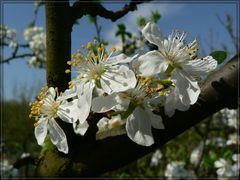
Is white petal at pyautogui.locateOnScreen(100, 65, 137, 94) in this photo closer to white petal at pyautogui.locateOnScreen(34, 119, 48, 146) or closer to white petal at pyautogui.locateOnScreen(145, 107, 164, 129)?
white petal at pyautogui.locateOnScreen(145, 107, 164, 129)

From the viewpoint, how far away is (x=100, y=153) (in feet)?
3.29

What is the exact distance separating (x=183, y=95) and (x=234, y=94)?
0.27 metres

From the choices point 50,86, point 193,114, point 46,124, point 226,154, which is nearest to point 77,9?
point 50,86

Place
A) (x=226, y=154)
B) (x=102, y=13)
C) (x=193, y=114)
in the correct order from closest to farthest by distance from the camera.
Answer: (x=193, y=114), (x=102, y=13), (x=226, y=154)

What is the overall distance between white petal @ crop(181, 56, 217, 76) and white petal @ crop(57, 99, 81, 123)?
0.29 metres

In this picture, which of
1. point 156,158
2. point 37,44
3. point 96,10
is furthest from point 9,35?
point 96,10

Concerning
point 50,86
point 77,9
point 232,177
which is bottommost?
point 232,177

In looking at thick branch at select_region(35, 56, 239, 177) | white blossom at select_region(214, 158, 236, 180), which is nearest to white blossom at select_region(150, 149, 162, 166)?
white blossom at select_region(214, 158, 236, 180)

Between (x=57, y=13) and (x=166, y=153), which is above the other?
(x=57, y=13)

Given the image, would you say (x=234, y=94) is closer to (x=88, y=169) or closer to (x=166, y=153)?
(x=88, y=169)

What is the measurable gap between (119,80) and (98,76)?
0.13m

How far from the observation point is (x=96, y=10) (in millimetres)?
1244

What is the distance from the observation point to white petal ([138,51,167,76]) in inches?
29.9

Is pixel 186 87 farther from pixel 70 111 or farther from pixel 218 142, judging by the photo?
pixel 218 142
